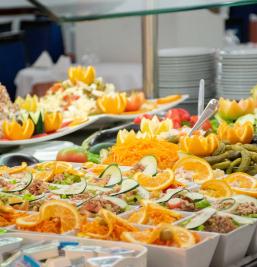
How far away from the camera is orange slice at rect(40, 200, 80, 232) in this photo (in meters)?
1.79

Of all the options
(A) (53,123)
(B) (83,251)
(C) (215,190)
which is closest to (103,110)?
(A) (53,123)

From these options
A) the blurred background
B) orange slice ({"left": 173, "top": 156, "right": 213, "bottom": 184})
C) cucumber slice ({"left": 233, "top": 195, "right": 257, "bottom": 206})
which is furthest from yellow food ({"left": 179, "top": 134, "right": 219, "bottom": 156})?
the blurred background

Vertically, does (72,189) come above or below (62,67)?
above

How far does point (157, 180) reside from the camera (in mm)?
2137

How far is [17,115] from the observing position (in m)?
3.02

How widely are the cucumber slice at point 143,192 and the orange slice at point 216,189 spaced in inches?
5.9

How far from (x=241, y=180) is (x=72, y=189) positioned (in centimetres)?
45

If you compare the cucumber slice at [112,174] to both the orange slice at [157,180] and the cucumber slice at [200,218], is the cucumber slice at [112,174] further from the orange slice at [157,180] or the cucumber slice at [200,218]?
the cucumber slice at [200,218]

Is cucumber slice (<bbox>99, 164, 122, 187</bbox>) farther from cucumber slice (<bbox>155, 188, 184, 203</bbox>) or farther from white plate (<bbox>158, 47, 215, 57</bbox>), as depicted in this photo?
white plate (<bbox>158, 47, 215, 57</bbox>)

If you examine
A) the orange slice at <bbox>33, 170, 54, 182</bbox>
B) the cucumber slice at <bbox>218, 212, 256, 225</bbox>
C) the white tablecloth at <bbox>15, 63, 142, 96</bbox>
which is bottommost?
the white tablecloth at <bbox>15, 63, 142, 96</bbox>

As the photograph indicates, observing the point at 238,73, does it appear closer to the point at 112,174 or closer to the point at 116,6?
the point at 116,6

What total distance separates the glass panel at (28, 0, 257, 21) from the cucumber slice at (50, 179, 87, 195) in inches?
38.3

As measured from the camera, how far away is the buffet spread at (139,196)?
5.34 feet

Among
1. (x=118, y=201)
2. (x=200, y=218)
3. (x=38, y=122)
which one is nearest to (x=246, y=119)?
(x=38, y=122)
